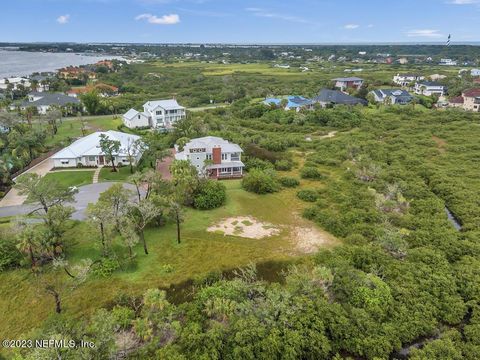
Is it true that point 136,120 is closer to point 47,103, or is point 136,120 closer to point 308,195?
point 47,103

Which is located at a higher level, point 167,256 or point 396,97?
point 396,97

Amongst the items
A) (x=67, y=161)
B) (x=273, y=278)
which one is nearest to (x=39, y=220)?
(x=67, y=161)

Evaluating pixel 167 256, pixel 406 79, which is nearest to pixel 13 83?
pixel 167 256

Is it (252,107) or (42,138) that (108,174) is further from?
(252,107)

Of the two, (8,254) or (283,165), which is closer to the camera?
(8,254)

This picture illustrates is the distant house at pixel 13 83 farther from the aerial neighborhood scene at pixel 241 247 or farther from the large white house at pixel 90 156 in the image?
the large white house at pixel 90 156

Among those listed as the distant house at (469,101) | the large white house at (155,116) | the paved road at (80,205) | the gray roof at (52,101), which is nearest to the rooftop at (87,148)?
the paved road at (80,205)
